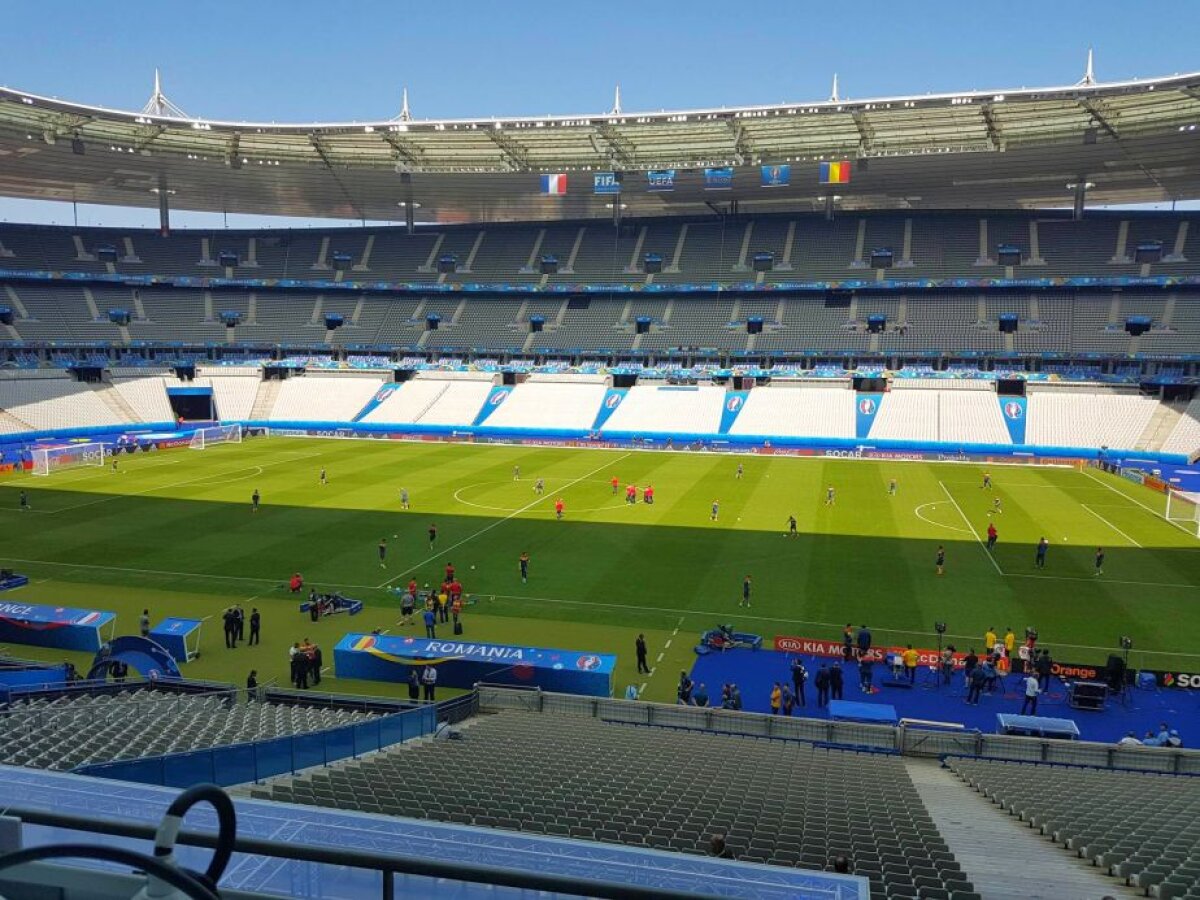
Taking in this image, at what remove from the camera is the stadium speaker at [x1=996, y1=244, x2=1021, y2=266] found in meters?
74.5

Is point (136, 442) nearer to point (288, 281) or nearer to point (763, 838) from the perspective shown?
point (288, 281)

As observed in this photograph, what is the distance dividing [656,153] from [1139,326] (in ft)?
138

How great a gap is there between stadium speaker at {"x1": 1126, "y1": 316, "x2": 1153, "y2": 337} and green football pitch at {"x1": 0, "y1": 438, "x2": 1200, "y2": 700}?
2424cm

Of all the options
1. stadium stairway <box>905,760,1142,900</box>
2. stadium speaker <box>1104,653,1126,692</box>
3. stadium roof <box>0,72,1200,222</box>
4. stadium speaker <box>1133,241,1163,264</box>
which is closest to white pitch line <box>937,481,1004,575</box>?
stadium speaker <box>1104,653,1126,692</box>

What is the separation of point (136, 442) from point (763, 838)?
197ft

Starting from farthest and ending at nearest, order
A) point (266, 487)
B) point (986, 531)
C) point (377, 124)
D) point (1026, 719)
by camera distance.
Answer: point (377, 124)
point (266, 487)
point (986, 531)
point (1026, 719)

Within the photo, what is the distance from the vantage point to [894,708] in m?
18.8

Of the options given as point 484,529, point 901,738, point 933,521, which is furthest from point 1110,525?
point 484,529

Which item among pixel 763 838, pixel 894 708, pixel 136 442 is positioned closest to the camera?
pixel 763 838

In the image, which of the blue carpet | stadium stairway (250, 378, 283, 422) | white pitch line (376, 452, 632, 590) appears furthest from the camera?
stadium stairway (250, 378, 283, 422)

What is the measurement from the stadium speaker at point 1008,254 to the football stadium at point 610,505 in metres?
0.47

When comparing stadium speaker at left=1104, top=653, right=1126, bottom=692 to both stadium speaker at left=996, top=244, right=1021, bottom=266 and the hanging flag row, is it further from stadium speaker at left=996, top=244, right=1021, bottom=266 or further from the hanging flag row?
stadium speaker at left=996, top=244, right=1021, bottom=266

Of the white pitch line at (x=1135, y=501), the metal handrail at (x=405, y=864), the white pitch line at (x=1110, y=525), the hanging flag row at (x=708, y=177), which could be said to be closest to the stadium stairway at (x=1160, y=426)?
the white pitch line at (x=1135, y=501)

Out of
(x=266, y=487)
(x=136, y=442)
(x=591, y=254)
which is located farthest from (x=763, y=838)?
(x=591, y=254)
